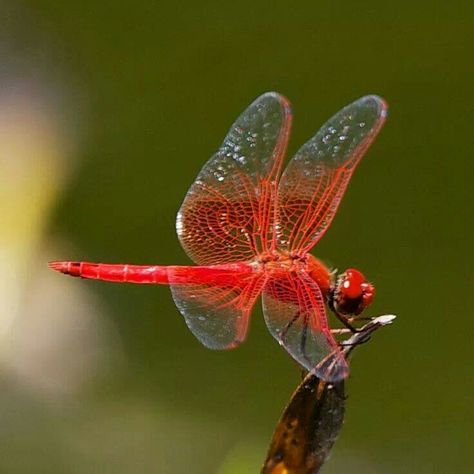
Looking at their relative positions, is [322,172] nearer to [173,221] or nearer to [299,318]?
[299,318]

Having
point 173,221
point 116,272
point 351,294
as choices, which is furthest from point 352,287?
point 173,221

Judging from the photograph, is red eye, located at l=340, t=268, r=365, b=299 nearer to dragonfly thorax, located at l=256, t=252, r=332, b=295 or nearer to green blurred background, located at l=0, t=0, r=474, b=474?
dragonfly thorax, located at l=256, t=252, r=332, b=295

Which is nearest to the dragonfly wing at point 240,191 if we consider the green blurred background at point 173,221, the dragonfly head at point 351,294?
the dragonfly head at point 351,294

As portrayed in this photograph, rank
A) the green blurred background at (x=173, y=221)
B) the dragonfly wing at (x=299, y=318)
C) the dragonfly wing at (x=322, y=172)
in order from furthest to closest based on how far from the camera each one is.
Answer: the green blurred background at (x=173, y=221)
the dragonfly wing at (x=322, y=172)
the dragonfly wing at (x=299, y=318)

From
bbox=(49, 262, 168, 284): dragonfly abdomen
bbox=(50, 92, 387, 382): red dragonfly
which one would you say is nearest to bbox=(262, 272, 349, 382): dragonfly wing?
bbox=(50, 92, 387, 382): red dragonfly

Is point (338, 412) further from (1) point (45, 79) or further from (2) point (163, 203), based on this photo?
(1) point (45, 79)

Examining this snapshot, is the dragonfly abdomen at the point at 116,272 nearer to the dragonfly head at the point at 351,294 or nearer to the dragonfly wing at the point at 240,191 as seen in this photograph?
the dragonfly wing at the point at 240,191

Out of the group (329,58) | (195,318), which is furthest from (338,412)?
(329,58)
